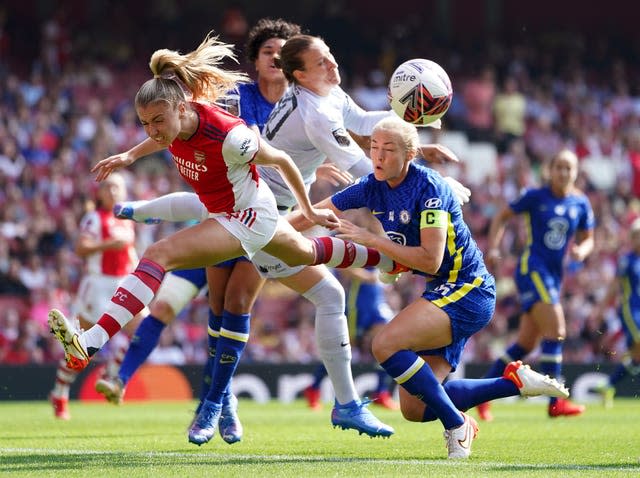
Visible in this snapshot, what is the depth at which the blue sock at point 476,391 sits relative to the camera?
6.75 meters

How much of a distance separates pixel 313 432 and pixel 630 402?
6293 millimetres

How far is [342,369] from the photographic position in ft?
24.7

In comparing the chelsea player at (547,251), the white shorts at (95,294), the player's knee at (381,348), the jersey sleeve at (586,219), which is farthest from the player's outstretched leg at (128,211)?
the jersey sleeve at (586,219)

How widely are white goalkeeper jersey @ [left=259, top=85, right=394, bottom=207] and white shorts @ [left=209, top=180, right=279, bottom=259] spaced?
0.79 m

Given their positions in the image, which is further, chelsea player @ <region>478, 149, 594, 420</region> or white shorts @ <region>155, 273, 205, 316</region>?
chelsea player @ <region>478, 149, 594, 420</region>

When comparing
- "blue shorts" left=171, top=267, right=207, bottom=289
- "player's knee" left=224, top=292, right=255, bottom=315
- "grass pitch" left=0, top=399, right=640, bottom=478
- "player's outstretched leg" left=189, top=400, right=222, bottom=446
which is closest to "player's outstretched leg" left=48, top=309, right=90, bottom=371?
"grass pitch" left=0, top=399, right=640, bottom=478

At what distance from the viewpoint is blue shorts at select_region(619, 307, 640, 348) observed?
43.3ft

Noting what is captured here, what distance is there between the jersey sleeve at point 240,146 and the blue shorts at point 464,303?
1.27 metres

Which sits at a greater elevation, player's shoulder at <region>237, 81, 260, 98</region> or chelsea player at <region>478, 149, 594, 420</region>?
player's shoulder at <region>237, 81, 260, 98</region>

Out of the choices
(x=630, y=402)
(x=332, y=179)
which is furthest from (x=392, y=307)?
(x=332, y=179)

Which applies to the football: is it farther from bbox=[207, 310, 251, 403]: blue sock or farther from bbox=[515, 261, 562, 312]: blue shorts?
bbox=[515, 261, 562, 312]: blue shorts

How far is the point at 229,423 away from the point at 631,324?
6814mm

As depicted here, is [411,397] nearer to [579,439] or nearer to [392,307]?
[579,439]

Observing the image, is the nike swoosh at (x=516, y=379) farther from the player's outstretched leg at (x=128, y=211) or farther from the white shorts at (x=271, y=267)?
the player's outstretched leg at (x=128, y=211)
